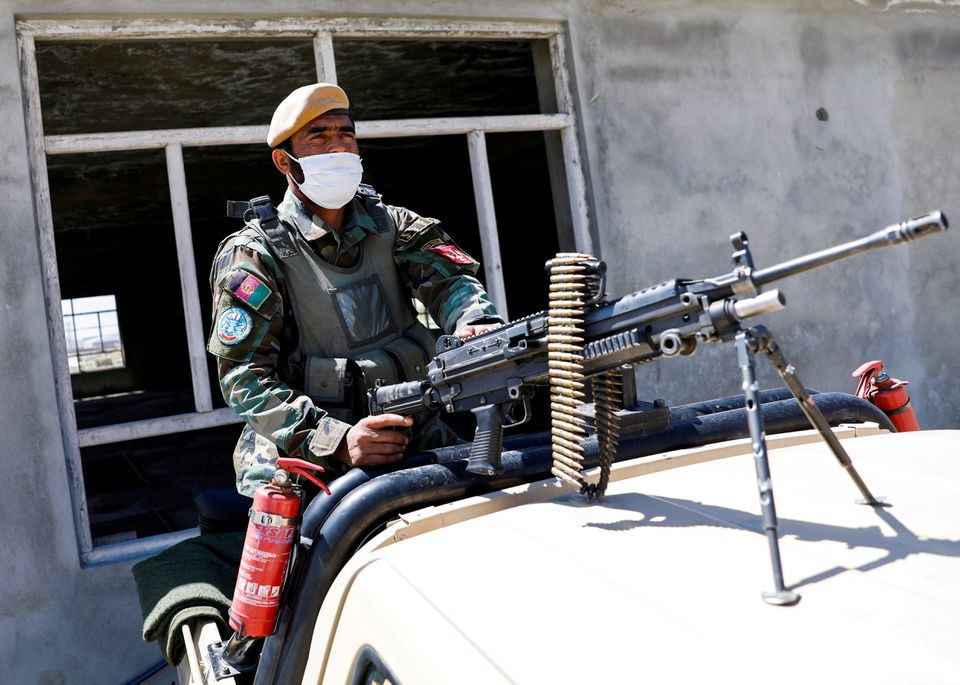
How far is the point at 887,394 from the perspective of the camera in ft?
10.2

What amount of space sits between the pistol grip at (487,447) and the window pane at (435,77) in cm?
386

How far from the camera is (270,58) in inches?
237

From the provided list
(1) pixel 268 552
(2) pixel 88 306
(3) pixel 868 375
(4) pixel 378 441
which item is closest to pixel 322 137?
(4) pixel 378 441

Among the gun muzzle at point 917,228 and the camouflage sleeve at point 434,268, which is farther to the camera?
the camouflage sleeve at point 434,268

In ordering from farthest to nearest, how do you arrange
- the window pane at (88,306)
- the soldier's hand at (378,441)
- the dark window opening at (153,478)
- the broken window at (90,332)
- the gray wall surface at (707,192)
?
the window pane at (88,306) < the broken window at (90,332) < the dark window opening at (153,478) < the gray wall surface at (707,192) < the soldier's hand at (378,441)

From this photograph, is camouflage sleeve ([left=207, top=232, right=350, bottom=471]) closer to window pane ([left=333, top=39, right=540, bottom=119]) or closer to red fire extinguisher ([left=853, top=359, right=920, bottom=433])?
red fire extinguisher ([left=853, top=359, right=920, bottom=433])

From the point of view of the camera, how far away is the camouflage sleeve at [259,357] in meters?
2.70

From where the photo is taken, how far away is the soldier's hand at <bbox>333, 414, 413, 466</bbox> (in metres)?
2.37

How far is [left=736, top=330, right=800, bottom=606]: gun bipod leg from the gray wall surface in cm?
335

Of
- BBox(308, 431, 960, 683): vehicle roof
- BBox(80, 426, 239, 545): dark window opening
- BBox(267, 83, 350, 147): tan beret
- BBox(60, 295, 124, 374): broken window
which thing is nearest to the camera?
BBox(308, 431, 960, 683): vehicle roof

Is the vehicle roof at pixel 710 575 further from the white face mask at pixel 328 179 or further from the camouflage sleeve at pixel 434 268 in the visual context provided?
the white face mask at pixel 328 179

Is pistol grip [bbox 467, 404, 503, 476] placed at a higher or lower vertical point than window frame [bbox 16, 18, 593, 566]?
lower

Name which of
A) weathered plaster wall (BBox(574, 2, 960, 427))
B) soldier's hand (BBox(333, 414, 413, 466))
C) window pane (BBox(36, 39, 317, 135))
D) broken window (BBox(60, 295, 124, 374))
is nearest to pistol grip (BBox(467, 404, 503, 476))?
soldier's hand (BBox(333, 414, 413, 466))

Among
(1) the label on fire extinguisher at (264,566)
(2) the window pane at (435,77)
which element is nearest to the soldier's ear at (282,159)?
(1) the label on fire extinguisher at (264,566)
